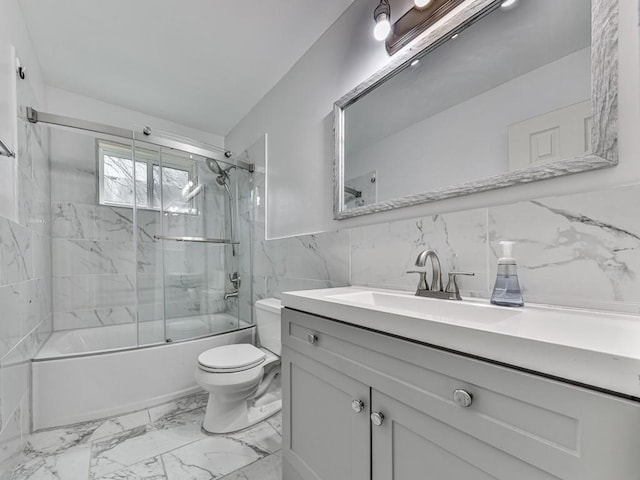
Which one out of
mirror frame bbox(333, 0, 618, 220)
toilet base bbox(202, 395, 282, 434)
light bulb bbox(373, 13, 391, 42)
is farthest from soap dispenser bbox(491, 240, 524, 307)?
toilet base bbox(202, 395, 282, 434)

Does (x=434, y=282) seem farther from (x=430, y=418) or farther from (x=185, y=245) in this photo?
(x=185, y=245)

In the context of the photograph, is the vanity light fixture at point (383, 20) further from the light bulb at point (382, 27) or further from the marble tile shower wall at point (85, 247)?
the marble tile shower wall at point (85, 247)

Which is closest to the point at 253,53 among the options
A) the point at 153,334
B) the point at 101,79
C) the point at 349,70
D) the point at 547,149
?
the point at 349,70

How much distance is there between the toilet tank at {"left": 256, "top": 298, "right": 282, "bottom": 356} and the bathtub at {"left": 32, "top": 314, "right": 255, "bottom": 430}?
0.45 m

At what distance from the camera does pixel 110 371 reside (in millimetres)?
1832

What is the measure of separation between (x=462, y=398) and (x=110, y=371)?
84.5 inches

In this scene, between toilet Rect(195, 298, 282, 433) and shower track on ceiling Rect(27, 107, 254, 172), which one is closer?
toilet Rect(195, 298, 282, 433)

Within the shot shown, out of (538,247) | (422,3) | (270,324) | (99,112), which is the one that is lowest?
(270,324)

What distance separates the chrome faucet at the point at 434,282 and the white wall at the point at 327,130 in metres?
0.22

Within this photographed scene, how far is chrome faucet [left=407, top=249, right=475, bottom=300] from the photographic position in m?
1.04

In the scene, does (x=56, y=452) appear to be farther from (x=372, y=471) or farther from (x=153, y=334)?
(x=372, y=471)

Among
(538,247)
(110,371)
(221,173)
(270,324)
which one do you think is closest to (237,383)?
(270,324)

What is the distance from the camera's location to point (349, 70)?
64.2 inches

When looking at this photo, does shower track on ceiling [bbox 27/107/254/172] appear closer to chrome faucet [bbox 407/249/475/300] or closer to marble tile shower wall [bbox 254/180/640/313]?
marble tile shower wall [bbox 254/180/640/313]
